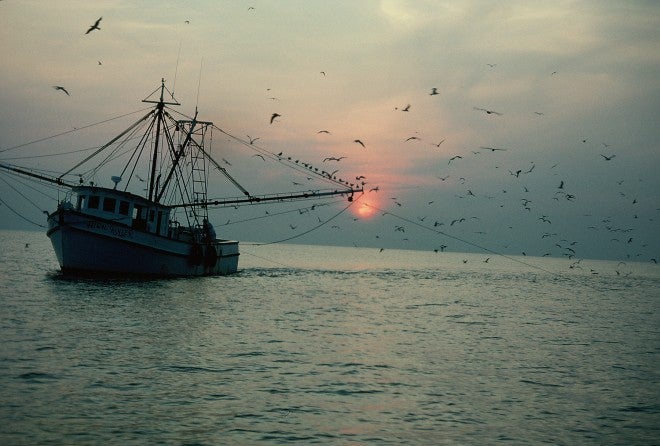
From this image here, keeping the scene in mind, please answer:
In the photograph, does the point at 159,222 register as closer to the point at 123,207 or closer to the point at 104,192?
the point at 123,207

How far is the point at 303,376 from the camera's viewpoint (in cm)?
2019

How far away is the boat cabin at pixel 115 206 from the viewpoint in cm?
4522

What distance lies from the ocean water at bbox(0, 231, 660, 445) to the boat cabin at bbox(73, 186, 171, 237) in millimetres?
6622

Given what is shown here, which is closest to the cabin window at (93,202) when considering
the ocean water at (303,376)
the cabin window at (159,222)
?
the cabin window at (159,222)

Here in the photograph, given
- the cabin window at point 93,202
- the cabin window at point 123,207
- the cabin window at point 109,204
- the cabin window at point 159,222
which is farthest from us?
the cabin window at point 159,222

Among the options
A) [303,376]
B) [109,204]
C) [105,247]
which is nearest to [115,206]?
[109,204]

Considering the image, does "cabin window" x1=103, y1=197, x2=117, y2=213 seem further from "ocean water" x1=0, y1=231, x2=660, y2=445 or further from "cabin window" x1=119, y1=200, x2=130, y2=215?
"ocean water" x1=0, y1=231, x2=660, y2=445

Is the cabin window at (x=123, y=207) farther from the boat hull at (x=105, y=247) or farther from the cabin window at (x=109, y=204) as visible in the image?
the boat hull at (x=105, y=247)

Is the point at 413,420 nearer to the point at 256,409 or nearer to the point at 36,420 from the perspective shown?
the point at 256,409

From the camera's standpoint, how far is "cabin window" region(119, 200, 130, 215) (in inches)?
1807

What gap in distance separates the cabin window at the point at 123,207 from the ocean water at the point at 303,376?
7.18 metres

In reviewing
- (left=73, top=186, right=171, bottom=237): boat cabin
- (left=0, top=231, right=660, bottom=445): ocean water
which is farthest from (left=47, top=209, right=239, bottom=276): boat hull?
(left=0, top=231, right=660, bottom=445): ocean water

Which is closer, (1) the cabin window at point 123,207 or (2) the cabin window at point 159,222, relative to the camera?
(1) the cabin window at point 123,207

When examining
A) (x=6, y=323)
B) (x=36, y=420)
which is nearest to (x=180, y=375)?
(x=36, y=420)
